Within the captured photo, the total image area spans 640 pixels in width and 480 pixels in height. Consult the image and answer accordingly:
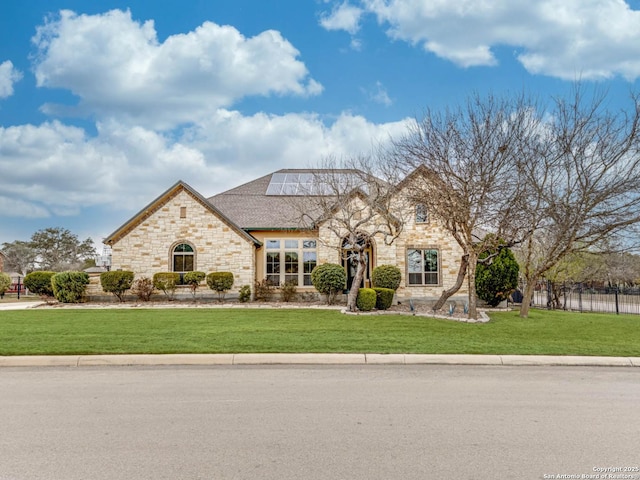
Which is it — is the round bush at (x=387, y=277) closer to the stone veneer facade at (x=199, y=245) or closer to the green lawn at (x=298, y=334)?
the stone veneer facade at (x=199, y=245)

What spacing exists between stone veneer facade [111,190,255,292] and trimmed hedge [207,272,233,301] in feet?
2.61

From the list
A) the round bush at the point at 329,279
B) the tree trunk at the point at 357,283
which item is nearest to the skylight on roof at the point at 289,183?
the round bush at the point at 329,279

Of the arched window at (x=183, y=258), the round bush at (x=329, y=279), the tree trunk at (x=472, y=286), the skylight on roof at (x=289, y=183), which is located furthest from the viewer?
the skylight on roof at (x=289, y=183)

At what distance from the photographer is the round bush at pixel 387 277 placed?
73.2 feet

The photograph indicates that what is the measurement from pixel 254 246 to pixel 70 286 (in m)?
8.12

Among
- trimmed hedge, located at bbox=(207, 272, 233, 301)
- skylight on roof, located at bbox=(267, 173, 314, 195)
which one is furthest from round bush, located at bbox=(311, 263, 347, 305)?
skylight on roof, located at bbox=(267, 173, 314, 195)

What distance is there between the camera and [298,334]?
39.8 ft

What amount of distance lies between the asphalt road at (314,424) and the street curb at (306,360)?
0.62 m

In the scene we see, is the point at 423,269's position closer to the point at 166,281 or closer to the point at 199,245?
the point at 199,245

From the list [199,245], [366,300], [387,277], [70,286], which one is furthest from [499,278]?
[70,286]

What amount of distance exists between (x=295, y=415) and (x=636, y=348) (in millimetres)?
8537

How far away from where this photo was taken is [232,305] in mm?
21297

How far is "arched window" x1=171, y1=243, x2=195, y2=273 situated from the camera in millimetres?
23500

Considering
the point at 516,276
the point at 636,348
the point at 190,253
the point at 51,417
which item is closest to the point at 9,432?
the point at 51,417
